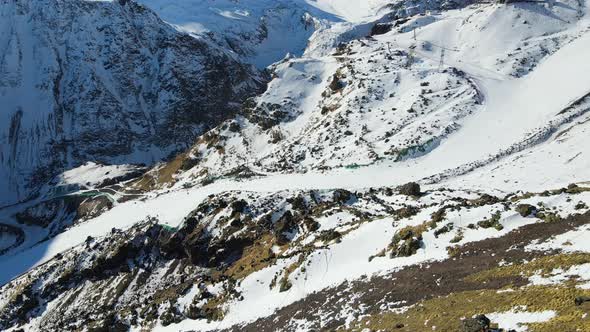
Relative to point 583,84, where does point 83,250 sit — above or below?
below

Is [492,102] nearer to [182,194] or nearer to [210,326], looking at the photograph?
[182,194]

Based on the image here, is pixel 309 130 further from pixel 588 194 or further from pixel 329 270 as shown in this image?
pixel 588 194

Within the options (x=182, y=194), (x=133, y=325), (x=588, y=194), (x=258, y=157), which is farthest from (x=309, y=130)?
(x=588, y=194)

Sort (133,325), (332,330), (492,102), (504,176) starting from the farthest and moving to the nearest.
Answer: (492,102)
(504,176)
(133,325)
(332,330)

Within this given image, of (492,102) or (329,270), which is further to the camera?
(492,102)

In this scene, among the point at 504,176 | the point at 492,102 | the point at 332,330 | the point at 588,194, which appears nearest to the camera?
the point at 332,330

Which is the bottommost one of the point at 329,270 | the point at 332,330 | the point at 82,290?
the point at 82,290

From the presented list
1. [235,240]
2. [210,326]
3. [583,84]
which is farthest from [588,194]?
[583,84]
